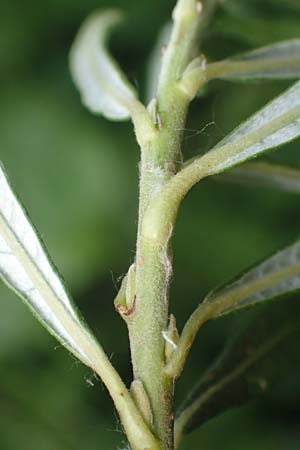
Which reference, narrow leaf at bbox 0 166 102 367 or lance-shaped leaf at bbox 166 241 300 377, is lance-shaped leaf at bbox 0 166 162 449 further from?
lance-shaped leaf at bbox 166 241 300 377

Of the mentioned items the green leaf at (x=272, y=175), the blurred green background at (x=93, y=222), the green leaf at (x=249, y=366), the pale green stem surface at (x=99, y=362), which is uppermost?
the pale green stem surface at (x=99, y=362)

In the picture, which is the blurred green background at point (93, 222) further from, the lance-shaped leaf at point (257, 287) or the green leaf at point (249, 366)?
the lance-shaped leaf at point (257, 287)

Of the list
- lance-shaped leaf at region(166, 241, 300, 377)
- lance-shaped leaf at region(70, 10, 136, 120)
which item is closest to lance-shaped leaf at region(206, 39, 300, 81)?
lance-shaped leaf at region(70, 10, 136, 120)

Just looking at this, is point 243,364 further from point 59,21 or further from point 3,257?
point 59,21

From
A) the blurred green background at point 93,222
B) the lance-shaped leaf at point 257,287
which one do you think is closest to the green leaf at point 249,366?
the lance-shaped leaf at point 257,287

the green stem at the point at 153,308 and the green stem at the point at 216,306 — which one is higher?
the green stem at the point at 153,308

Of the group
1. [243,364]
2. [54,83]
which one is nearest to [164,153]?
[243,364]
